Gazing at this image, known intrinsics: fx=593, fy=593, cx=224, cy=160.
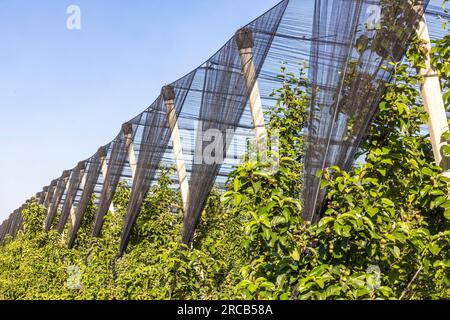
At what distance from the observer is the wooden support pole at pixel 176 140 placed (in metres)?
8.31

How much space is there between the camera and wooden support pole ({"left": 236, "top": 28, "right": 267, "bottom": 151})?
20.1 ft

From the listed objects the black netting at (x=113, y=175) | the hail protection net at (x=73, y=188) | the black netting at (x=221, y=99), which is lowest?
the hail protection net at (x=73, y=188)

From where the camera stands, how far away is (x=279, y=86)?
674cm

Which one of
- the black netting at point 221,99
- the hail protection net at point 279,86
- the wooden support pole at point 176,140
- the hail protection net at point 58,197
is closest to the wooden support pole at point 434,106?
the hail protection net at point 279,86

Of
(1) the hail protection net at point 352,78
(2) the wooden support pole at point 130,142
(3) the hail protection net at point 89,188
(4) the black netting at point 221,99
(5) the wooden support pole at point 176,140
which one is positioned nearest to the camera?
(1) the hail protection net at point 352,78

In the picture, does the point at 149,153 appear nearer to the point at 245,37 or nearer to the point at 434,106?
the point at 245,37

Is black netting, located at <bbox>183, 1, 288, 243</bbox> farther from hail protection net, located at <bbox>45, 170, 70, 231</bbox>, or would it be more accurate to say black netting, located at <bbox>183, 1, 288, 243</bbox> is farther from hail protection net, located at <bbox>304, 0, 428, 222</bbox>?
hail protection net, located at <bbox>45, 170, 70, 231</bbox>

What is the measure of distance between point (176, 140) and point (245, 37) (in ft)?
8.58

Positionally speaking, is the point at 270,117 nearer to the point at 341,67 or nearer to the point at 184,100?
the point at 184,100

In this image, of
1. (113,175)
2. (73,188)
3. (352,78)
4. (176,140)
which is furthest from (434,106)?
→ (73,188)

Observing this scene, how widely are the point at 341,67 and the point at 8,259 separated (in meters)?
16.2

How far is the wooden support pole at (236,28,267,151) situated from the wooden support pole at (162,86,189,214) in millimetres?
2208

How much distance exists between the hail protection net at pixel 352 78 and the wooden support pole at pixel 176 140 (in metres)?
4.01

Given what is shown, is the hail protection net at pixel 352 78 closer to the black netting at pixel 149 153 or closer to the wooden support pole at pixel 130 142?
the black netting at pixel 149 153
